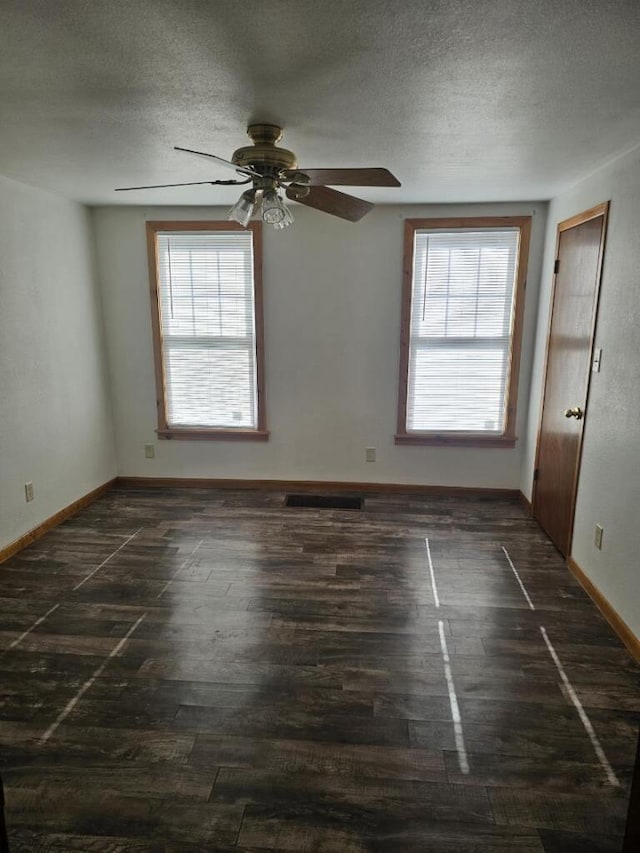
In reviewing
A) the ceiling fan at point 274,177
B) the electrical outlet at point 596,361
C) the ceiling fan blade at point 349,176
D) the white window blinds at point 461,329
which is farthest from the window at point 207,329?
the electrical outlet at point 596,361

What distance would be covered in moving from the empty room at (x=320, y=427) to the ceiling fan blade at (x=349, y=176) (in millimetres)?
15

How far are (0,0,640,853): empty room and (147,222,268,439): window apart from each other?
0.09ft

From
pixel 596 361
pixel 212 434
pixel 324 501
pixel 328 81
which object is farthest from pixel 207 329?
pixel 596 361

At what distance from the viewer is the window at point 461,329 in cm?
384

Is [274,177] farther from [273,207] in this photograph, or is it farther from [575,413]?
[575,413]

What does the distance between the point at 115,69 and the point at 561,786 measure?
2.86m

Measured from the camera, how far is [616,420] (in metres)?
2.54

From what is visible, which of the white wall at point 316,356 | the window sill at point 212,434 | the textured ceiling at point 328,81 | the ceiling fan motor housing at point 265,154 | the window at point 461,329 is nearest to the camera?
the textured ceiling at point 328,81

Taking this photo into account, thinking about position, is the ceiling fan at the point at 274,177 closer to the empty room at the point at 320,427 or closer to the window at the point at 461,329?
the empty room at the point at 320,427

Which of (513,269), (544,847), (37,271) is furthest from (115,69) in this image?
(513,269)

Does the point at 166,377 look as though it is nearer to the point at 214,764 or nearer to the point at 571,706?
the point at 214,764

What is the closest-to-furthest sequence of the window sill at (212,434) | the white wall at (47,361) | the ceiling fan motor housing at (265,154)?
1. the ceiling fan motor housing at (265,154)
2. the white wall at (47,361)
3. the window sill at (212,434)

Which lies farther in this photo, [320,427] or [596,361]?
[320,427]

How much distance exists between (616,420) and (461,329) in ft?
5.50
